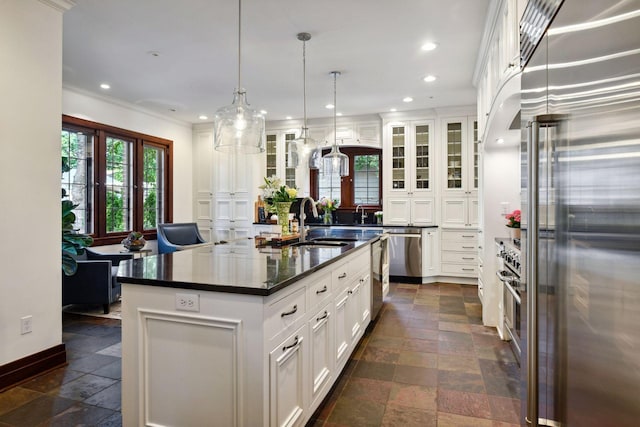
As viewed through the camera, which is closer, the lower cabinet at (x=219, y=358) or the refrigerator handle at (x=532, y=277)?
the refrigerator handle at (x=532, y=277)

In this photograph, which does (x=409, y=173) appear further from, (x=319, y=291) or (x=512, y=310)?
(x=319, y=291)

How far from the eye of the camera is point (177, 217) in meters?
6.82

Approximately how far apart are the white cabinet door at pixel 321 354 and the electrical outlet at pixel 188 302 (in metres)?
0.62

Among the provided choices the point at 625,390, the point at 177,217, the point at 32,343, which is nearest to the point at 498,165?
the point at 625,390

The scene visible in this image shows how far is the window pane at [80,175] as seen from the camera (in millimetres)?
4977

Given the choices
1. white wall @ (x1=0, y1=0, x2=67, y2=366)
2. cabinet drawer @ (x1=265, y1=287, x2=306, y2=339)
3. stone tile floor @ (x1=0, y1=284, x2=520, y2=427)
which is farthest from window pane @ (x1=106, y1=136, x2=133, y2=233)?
cabinet drawer @ (x1=265, y1=287, x2=306, y2=339)

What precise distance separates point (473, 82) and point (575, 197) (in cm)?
429

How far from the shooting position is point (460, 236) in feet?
19.3

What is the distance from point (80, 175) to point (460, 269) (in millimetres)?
5624

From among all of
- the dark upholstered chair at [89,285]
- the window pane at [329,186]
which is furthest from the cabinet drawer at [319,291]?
the window pane at [329,186]

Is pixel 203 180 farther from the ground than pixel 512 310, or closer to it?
farther from the ground

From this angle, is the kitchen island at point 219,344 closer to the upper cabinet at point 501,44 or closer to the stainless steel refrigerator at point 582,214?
the stainless steel refrigerator at point 582,214

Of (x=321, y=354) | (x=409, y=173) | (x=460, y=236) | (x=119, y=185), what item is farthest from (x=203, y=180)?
(x=321, y=354)

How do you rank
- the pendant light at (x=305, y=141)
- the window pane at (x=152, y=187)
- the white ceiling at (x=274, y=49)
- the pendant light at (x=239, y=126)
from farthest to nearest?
1. the window pane at (x=152, y=187)
2. the pendant light at (x=305, y=141)
3. the white ceiling at (x=274, y=49)
4. the pendant light at (x=239, y=126)
